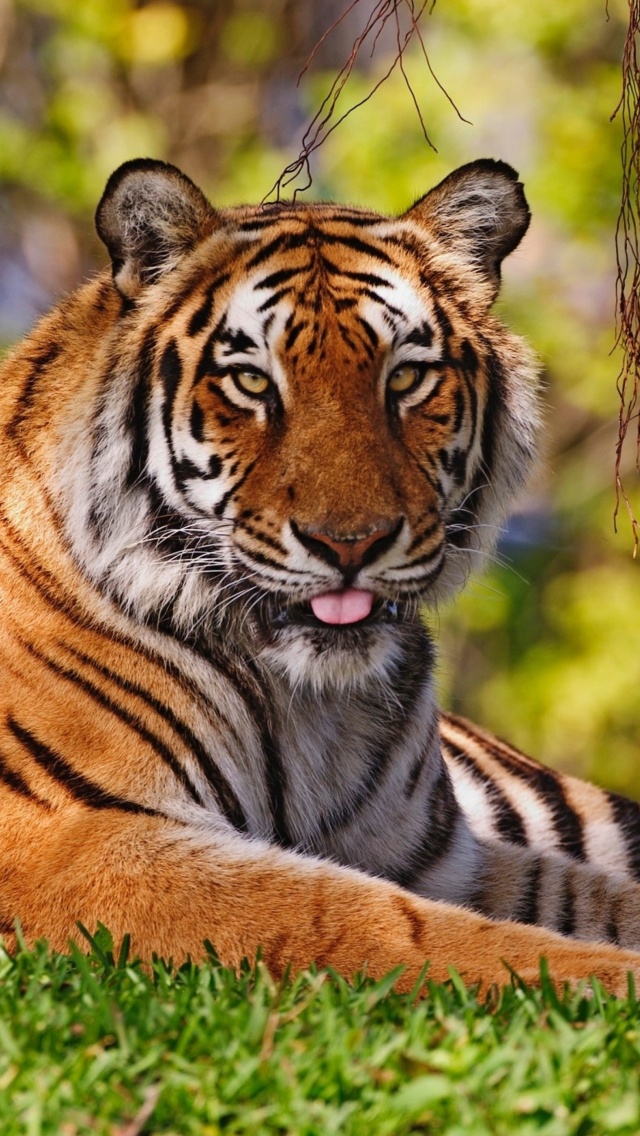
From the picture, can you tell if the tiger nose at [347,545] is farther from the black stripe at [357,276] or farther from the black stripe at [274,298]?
the black stripe at [357,276]

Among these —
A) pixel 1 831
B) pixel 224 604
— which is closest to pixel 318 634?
pixel 224 604

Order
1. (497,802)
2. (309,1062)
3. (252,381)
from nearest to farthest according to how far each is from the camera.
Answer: (309,1062) < (252,381) < (497,802)

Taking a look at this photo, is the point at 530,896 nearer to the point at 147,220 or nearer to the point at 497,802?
the point at 497,802

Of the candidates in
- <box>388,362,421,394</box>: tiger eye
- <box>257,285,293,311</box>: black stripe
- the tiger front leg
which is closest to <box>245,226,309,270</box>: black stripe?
<box>257,285,293,311</box>: black stripe

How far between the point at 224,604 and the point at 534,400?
97 centimetres

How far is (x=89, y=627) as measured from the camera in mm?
3246

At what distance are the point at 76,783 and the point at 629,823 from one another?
2.24m

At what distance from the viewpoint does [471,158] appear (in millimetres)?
9758

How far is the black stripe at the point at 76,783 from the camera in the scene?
299 centimetres

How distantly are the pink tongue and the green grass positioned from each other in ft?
3.04

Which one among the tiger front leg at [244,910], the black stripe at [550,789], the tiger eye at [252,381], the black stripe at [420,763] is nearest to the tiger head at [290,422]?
the tiger eye at [252,381]

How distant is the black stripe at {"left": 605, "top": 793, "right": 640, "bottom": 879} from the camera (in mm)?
4582

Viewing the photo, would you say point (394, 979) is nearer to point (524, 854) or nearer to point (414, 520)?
point (414, 520)

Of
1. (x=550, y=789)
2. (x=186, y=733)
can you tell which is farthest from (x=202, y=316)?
(x=550, y=789)
